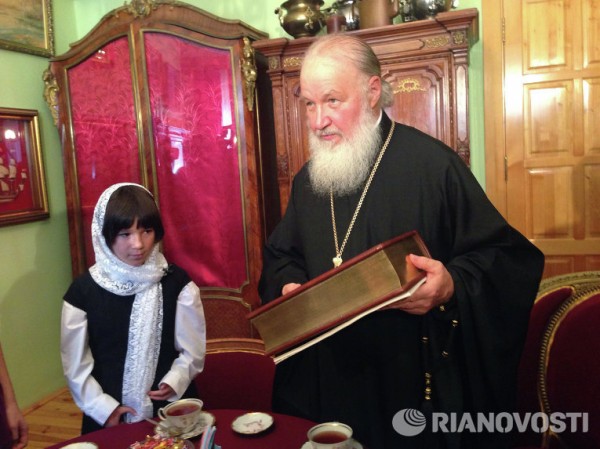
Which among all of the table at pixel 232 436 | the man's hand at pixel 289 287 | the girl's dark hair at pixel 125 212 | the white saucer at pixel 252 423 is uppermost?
the girl's dark hair at pixel 125 212

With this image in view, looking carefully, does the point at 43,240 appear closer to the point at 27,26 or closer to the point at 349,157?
the point at 27,26

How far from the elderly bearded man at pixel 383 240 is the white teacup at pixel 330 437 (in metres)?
0.29

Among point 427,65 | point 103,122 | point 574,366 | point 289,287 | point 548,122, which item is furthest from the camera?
point 103,122

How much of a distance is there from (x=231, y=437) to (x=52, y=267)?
3.04 meters

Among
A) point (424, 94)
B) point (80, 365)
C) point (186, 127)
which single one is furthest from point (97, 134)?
point (80, 365)

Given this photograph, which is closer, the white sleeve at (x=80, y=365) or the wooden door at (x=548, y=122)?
the white sleeve at (x=80, y=365)

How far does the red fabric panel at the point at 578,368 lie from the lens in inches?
58.4

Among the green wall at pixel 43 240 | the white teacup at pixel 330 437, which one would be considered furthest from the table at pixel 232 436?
the green wall at pixel 43 240

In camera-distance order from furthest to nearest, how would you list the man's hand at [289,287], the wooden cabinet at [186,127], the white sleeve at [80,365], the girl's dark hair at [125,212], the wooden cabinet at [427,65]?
the wooden cabinet at [186,127], the wooden cabinet at [427,65], the girl's dark hair at [125,212], the white sleeve at [80,365], the man's hand at [289,287]

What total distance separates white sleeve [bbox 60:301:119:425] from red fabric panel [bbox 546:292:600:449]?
52.1 inches

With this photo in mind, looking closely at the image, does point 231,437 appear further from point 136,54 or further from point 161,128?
point 136,54

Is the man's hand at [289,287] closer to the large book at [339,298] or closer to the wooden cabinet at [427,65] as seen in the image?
the large book at [339,298]

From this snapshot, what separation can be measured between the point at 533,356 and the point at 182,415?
1.10 metres

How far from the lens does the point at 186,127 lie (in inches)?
129
